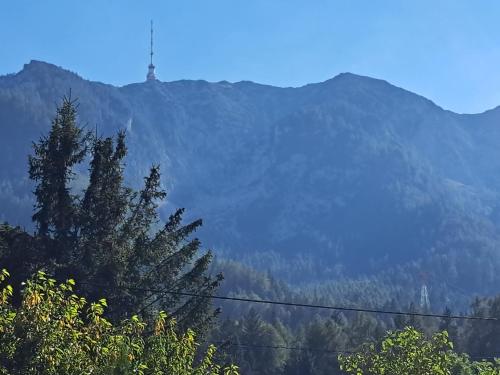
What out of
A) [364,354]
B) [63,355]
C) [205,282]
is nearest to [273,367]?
[205,282]

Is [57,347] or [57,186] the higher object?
[57,186]

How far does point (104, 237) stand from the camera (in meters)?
34.4

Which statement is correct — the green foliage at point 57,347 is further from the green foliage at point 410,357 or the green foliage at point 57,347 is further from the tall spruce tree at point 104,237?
the tall spruce tree at point 104,237

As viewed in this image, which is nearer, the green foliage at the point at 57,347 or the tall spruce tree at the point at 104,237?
the green foliage at the point at 57,347

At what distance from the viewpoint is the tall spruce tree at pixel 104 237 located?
32781mm

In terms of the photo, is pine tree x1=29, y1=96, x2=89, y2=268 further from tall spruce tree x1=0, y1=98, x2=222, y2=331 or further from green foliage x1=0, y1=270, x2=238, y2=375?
green foliage x1=0, y1=270, x2=238, y2=375

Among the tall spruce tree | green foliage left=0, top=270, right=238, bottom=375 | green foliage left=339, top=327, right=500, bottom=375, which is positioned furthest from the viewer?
the tall spruce tree

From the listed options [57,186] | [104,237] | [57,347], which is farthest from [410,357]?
[57,186]

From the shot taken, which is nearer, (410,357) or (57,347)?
(57,347)

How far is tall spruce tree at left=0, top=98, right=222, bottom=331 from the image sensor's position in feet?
108

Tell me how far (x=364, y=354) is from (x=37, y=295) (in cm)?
1218

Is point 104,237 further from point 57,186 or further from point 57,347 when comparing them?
point 57,347

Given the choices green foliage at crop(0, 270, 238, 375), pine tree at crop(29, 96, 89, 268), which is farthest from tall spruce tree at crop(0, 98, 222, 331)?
green foliage at crop(0, 270, 238, 375)

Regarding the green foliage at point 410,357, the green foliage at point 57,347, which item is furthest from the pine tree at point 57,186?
the green foliage at point 57,347
